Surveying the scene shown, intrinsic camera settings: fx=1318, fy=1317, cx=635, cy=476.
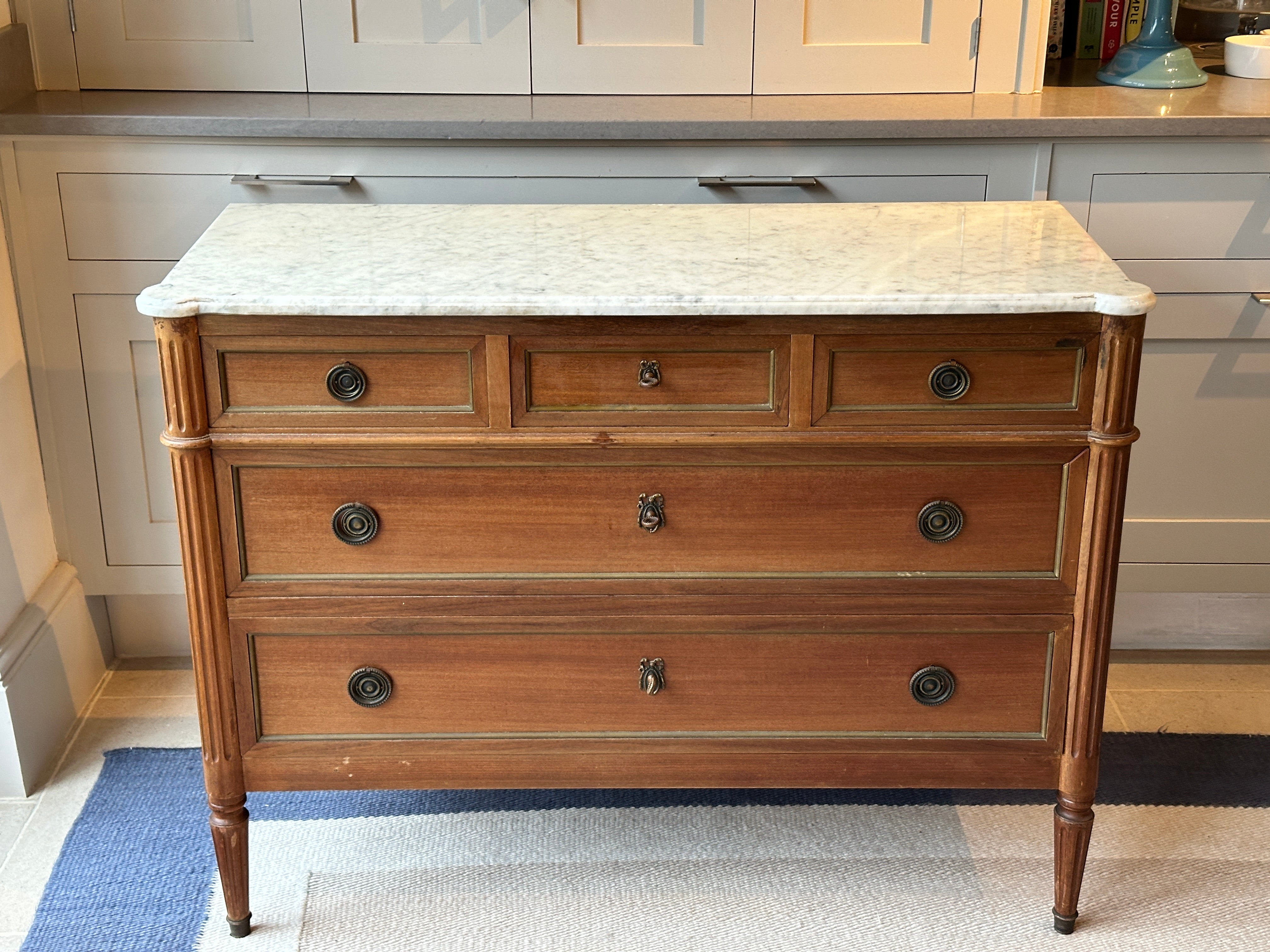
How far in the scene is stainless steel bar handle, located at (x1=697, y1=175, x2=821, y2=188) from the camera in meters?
2.13

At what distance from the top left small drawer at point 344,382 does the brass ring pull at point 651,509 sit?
0.22 m

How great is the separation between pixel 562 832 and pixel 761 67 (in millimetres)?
1336

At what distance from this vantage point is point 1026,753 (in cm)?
174

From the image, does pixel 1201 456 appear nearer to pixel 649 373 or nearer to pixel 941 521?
pixel 941 521

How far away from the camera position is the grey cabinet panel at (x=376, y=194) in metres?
2.14

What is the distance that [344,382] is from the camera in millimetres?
1553

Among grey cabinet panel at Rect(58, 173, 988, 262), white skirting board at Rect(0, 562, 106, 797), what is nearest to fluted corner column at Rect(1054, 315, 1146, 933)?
grey cabinet panel at Rect(58, 173, 988, 262)

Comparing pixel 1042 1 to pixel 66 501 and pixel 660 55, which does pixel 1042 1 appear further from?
pixel 66 501

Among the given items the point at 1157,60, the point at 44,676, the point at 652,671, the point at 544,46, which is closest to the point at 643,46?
the point at 544,46

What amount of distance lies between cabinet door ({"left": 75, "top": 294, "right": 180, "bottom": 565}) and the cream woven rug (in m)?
0.61

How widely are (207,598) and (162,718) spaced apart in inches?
31.3

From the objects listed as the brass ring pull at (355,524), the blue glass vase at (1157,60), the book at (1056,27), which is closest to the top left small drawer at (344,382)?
the brass ring pull at (355,524)

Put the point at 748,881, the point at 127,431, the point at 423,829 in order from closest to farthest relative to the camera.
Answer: the point at 748,881 < the point at 423,829 < the point at 127,431

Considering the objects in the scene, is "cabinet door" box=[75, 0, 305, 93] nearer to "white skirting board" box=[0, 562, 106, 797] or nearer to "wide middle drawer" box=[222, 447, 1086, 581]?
"white skirting board" box=[0, 562, 106, 797]
